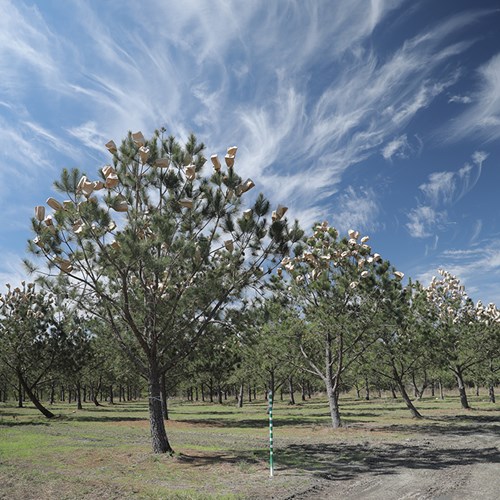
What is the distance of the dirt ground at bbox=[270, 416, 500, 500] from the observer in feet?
25.0

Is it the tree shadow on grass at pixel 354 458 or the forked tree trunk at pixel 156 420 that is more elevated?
the forked tree trunk at pixel 156 420

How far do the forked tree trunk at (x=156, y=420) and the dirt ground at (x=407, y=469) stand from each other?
163 inches

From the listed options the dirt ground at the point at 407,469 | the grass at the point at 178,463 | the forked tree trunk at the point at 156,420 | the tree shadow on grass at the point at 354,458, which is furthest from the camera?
the forked tree trunk at the point at 156,420

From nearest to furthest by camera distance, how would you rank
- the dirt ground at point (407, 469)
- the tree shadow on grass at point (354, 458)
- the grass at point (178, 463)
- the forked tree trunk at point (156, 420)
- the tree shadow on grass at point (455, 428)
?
the dirt ground at point (407, 469) → the grass at point (178, 463) → the tree shadow on grass at point (354, 458) → the forked tree trunk at point (156, 420) → the tree shadow on grass at point (455, 428)

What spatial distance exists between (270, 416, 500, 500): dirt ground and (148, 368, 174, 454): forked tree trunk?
4.13m

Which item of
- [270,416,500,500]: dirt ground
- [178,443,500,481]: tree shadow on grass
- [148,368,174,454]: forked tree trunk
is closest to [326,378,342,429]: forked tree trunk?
[270,416,500,500]: dirt ground

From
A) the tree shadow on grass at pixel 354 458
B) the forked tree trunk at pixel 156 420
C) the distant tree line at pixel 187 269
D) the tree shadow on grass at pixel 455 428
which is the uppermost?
the distant tree line at pixel 187 269

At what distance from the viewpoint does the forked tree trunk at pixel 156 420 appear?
12.4m

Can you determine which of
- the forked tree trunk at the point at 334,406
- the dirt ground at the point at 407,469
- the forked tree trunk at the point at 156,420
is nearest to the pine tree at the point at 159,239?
the forked tree trunk at the point at 156,420

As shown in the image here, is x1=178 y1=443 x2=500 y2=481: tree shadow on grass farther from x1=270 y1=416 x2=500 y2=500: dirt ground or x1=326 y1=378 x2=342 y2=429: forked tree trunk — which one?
x1=326 y1=378 x2=342 y2=429: forked tree trunk

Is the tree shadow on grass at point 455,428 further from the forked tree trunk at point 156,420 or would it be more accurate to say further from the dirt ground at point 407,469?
the forked tree trunk at point 156,420

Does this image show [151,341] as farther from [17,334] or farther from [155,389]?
[17,334]

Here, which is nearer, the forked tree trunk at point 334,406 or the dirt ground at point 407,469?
the dirt ground at point 407,469

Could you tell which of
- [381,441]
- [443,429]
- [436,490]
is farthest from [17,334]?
[436,490]
